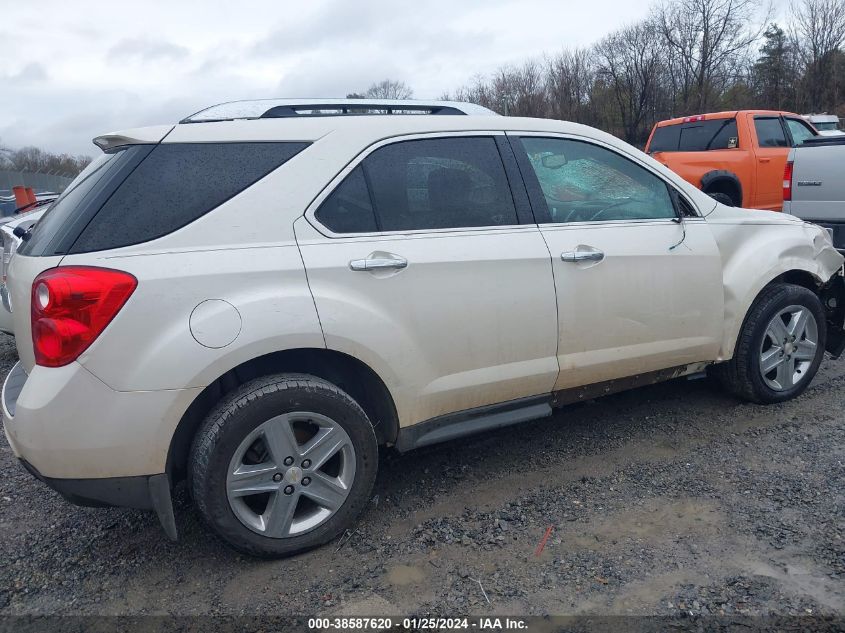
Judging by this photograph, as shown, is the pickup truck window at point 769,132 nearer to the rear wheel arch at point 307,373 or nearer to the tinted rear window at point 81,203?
the rear wheel arch at point 307,373

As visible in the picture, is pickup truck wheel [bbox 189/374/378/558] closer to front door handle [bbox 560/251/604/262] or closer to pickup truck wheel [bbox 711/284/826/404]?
front door handle [bbox 560/251/604/262]

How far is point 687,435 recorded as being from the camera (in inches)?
155

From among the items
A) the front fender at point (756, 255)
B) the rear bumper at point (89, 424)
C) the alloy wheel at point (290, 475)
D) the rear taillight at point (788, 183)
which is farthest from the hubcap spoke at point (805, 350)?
the rear taillight at point (788, 183)

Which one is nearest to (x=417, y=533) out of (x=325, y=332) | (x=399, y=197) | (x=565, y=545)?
(x=565, y=545)

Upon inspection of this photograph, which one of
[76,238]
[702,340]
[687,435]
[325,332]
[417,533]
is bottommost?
[687,435]

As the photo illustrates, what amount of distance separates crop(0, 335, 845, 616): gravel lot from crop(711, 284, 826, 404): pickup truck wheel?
0.94 ft

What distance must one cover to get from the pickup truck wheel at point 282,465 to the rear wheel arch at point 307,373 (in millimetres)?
96

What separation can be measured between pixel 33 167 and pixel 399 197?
1374 inches

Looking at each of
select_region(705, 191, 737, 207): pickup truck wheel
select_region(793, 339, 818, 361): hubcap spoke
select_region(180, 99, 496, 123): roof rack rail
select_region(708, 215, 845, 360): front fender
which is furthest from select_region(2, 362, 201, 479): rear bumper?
select_region(705, 191, 737, 207): pickup truck wheel

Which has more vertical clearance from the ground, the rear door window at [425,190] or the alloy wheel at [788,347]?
the rear door window at [425,190]

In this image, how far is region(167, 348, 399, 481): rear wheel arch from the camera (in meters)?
2.72

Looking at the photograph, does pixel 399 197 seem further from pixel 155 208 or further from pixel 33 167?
pixel 33 167

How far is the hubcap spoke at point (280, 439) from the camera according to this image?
270cm

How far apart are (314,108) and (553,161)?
1266 mm
